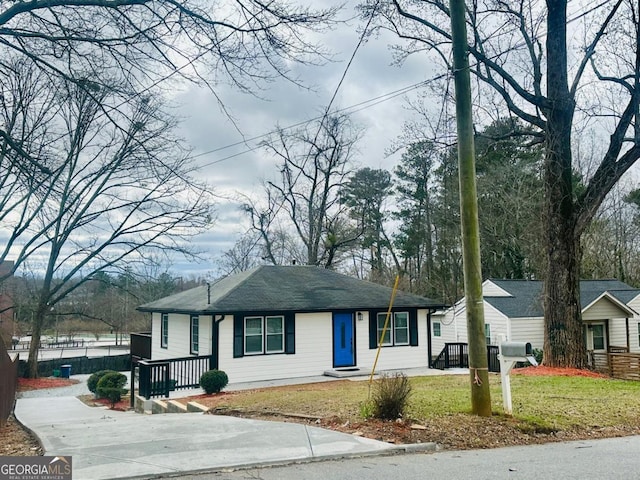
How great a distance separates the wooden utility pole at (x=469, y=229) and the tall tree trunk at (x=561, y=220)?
8887 millimetres

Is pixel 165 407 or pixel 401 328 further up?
pixel 401 328

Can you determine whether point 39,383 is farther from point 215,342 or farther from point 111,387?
point 215,342

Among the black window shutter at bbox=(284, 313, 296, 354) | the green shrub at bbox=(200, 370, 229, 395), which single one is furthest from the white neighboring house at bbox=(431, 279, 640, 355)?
the green shrub at bbox=(200, 370, 229, 395)

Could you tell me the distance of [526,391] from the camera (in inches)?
439

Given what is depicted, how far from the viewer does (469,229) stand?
7820 mm

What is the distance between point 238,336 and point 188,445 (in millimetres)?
10936

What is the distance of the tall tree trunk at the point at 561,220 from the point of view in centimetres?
A: 1589

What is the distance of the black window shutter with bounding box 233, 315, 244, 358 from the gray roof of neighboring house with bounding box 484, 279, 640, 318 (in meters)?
12.8

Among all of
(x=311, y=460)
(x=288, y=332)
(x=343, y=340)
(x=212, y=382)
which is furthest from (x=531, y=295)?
(x=311, y=460)

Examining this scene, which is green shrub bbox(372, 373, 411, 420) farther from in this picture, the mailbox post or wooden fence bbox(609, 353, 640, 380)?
wooden fence bbox(609, 353, 640, 380)

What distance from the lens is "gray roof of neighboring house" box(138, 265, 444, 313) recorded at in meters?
17.8

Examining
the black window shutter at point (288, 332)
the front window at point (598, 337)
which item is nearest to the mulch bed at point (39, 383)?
the black window shutter at point (288, 332)

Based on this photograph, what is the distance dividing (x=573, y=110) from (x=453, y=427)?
12.1m

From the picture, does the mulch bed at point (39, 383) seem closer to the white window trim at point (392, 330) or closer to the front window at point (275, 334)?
the front window at point (275, 334)
